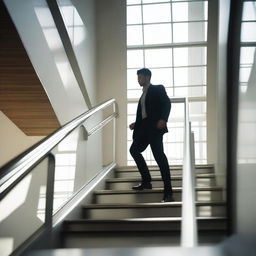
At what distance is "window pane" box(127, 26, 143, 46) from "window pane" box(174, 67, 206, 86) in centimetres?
96

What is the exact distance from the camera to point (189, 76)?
881 cm

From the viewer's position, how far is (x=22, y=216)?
3.17 meters

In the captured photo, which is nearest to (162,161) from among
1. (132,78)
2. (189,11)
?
(132,78)

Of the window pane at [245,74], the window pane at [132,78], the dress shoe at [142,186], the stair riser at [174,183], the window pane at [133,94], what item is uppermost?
the window pane at [132,78]

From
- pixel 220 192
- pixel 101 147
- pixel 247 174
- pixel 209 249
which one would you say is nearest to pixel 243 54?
pixel 247 174

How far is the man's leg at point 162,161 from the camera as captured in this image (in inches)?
169

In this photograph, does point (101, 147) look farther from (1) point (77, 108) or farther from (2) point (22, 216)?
(2) point (22, 216)

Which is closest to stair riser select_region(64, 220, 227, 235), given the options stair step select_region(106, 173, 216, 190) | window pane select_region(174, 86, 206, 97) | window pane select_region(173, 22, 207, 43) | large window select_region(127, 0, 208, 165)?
stair step select_region(106, 173, 216, 190)

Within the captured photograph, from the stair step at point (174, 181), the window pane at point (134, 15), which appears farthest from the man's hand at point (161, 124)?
the window pane at point (134, 15)

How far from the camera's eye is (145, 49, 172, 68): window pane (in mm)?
8750

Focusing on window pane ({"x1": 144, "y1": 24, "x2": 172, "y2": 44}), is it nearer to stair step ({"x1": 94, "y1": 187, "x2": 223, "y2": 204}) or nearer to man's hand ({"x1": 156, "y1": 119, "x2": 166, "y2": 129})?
man's hand ({"x1": 156, "y1": 119, "x2": 166, "y2": 129})

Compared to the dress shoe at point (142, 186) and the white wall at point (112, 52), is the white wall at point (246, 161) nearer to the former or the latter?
the dress shoe at point (142, 186)

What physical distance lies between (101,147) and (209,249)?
508cm

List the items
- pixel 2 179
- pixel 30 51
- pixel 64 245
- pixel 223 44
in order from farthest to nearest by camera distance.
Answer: pixel 30 51, pixel 223 44, pixel 64 245, pixel 2 179
